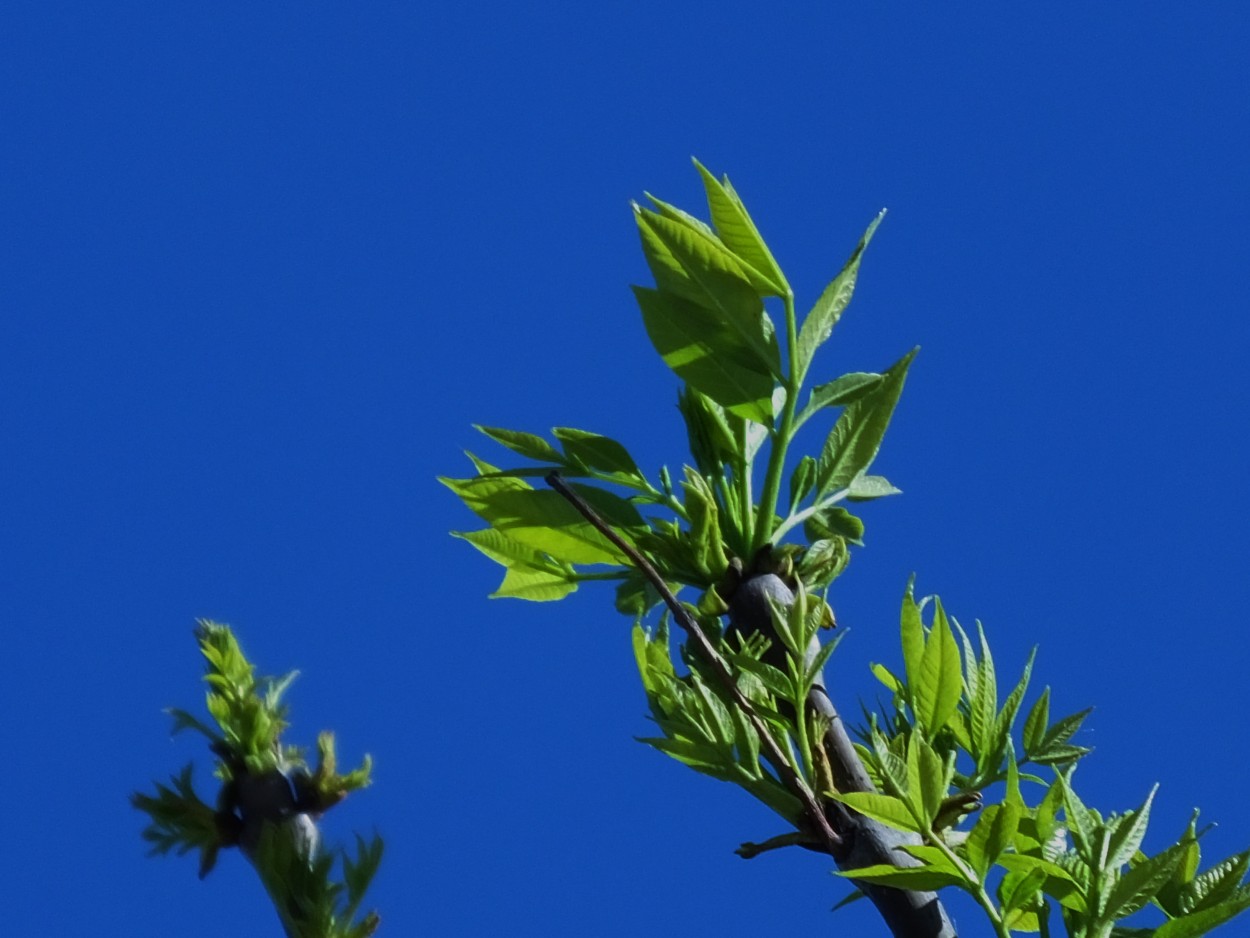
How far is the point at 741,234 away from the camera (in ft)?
3.76

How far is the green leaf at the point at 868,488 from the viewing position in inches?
46.5

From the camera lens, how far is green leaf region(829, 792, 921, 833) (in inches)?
35.2

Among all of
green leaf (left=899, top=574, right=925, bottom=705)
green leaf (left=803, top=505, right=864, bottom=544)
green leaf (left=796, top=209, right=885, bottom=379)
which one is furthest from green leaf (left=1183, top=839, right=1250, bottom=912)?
green leaf (left=796, top=209, right=885, bottom=379)

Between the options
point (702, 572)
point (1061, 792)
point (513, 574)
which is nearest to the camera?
point (1061, 792)

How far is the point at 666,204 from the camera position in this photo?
1.13 m

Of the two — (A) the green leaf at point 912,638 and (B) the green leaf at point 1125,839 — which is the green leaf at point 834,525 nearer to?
(A) the green leaf at point 912,638

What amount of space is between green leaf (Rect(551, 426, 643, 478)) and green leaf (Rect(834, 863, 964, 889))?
1.30ft

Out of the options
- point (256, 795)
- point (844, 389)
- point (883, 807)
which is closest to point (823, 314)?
point (844, 389)

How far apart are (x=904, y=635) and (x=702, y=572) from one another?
0.15 metres

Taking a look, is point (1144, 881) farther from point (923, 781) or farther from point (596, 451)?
point (596, 451)

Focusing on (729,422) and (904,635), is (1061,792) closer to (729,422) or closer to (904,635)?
(904,635)

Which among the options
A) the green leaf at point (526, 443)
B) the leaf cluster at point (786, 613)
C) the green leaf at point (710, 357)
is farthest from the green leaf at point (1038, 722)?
the green leaf at point (526, 443)

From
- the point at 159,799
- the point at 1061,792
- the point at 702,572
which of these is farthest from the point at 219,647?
the point at 1061,792

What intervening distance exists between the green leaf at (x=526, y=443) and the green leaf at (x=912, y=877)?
42cm
